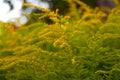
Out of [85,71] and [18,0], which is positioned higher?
[18,0]

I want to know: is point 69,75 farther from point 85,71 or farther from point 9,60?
point 9,60

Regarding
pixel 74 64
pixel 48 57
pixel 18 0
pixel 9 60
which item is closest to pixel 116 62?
pixel 74 64

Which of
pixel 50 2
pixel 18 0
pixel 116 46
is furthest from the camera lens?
pixel 50 2

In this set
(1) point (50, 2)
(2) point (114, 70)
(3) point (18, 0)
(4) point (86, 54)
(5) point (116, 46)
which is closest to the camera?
(2) point (114, 70)

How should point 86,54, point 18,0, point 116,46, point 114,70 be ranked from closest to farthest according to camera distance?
point 114,70 → point 86,54 → point 116,46 → point 18,0

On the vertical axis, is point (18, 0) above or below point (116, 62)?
above

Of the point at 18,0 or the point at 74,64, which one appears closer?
the point at 74,64

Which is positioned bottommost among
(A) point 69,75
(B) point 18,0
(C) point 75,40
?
(A) point 69,75

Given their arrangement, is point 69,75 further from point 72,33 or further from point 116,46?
point 116,46

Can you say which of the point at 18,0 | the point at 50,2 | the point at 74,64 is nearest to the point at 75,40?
the point at 74,64
